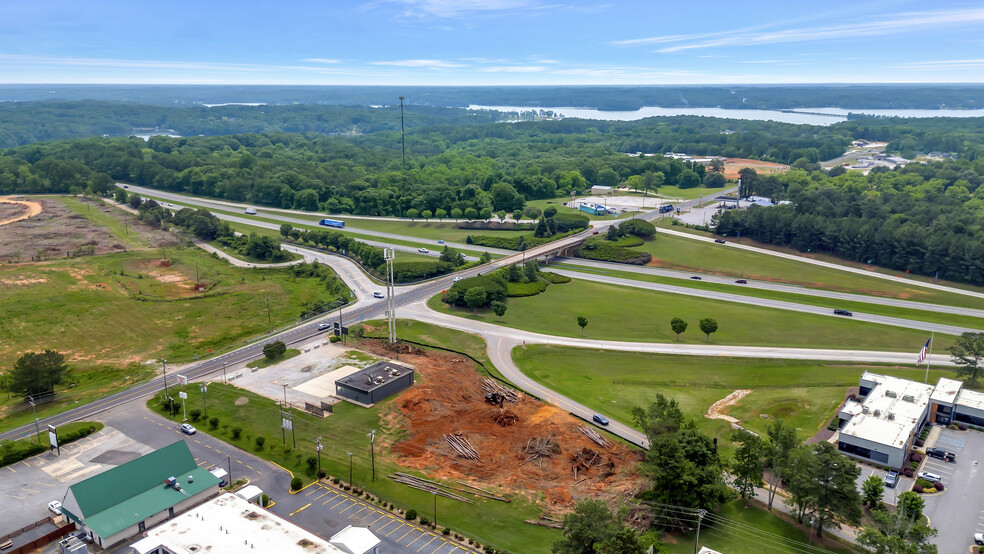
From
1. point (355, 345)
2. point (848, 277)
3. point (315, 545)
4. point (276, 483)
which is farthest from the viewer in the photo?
point (848, 277)

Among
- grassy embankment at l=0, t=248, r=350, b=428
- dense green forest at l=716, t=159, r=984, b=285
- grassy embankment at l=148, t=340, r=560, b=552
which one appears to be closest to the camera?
grassy embankment at l=148, t=340, r=560, b=552

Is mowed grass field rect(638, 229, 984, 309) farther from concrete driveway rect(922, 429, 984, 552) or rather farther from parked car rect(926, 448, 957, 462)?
parked car rect(926, 448, 957, 462)

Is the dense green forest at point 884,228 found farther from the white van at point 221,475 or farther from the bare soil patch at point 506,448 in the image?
the white van at point 221,475

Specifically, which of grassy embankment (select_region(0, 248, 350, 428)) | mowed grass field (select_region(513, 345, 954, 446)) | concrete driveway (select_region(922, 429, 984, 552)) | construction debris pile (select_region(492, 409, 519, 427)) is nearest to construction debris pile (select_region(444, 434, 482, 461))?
construction debris pile (select_region(492, 409, 519, 427))

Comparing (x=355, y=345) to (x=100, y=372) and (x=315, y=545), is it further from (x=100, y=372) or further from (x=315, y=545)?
(x=315, y=545)

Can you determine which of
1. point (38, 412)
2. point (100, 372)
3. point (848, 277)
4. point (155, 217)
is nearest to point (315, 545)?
point (38, 412)
